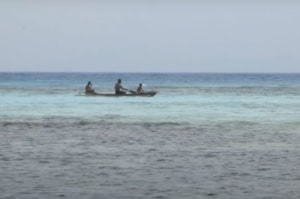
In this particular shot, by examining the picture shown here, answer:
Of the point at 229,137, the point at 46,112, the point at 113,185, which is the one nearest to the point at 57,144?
the point at 229,137

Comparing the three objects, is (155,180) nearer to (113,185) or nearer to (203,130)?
(113,185)

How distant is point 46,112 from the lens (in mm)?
37500

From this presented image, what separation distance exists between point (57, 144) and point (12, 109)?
19.2 metres

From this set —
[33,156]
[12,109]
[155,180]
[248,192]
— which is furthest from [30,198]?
[12,109]

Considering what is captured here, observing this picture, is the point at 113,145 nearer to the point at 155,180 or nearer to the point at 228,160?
the point at 228,160

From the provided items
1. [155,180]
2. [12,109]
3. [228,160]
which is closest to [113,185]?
[155,180]

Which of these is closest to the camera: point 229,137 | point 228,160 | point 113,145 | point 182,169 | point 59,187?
point 59,187

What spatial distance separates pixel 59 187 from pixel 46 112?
914 inches

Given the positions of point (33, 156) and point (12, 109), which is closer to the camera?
point (33, 156)

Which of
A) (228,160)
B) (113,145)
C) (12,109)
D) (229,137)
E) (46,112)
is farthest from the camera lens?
(12,109)

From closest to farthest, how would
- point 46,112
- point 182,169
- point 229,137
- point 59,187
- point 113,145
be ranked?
1. point 59,187
2. point 182,169
3. point 113,145
4. point 229,137
5. point 46,112

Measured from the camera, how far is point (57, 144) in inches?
858

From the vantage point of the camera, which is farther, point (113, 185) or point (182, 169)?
point (182, 169)

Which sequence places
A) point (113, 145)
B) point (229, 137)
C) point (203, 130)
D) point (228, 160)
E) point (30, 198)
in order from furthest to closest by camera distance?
1. point (203, 130)
2. point (229, 137)
3. point (113, 145)
4. point (228, 160)
5. point (30, 198)
